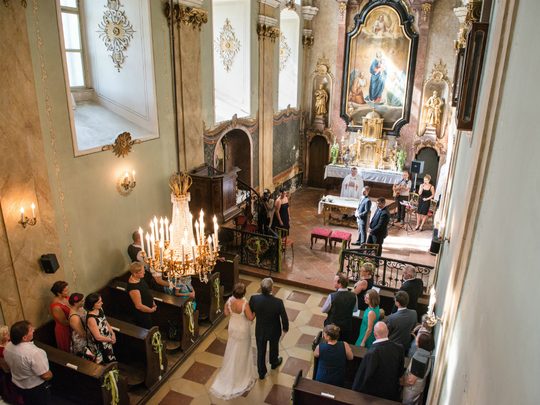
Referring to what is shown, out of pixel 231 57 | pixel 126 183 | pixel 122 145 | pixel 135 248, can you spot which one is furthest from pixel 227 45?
pixel 135 248

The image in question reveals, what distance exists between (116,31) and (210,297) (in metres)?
4.99

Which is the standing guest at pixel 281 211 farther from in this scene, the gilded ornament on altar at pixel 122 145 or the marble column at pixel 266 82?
the gilded ornament on altar at pixel 122 145

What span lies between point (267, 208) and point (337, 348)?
569cm

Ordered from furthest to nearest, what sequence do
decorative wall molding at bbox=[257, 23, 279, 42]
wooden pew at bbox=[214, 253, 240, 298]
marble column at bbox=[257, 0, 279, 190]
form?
marble column at bbox=[257, 0, 279, 190] → decorative wall molding at bbox=[257, 23, 279, 42] → wooden pew at bbox=[214, 253, 240, 298]

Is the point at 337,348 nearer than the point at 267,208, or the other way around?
the point at 337,348

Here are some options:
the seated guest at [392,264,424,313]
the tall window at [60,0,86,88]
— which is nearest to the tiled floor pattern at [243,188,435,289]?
the seated guest at [392,264,424,313]

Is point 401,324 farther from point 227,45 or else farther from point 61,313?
point 227,45

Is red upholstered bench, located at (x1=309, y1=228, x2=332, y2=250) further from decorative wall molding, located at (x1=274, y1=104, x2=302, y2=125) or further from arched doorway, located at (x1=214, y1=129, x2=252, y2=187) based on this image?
decorative wall molding, located at (x1=274, y1=104, x2=302, y2=125)

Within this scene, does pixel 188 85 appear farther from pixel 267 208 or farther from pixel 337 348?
pixel 337 348

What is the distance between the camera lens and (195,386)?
618 cm

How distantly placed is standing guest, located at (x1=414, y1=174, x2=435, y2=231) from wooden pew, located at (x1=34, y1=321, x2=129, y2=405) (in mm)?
9135

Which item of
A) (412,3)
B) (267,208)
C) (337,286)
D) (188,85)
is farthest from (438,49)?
(337,286)

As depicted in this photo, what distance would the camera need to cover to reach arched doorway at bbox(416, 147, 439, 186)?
14578 millimetres

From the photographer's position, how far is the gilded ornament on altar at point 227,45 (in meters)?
11.0
